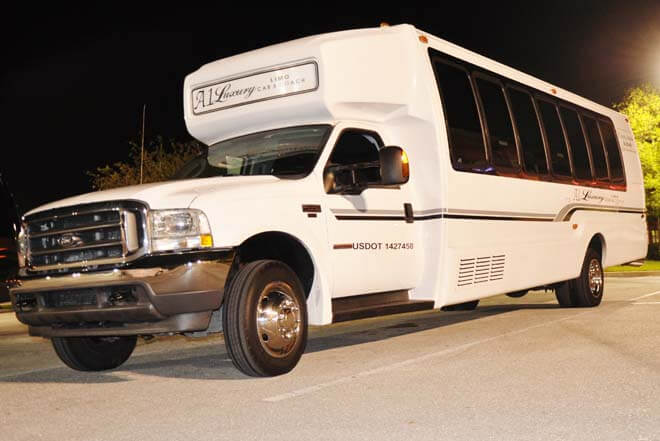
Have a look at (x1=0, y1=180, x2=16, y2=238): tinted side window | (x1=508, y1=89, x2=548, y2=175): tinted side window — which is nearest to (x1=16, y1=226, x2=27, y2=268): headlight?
(x1=0, y1=180, x2=16, y2=238): tinted side window

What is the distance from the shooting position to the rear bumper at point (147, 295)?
19.4 feet

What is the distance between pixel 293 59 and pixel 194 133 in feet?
5.41

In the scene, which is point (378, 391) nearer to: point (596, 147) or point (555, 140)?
point (555, 140)

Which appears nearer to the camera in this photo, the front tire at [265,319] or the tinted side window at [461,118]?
the front tire at [265,319]

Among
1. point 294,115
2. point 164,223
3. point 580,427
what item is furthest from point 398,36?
point 580,427

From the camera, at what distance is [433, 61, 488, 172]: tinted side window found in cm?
845

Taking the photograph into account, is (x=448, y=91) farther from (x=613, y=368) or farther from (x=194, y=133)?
(x=613, y=368)

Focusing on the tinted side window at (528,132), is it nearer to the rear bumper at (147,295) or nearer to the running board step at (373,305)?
the running board step at (373,305)

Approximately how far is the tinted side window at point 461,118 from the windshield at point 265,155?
158cm

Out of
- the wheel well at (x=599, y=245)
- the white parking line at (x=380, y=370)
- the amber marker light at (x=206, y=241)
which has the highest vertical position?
the amber marker light at (x=206, y=241)

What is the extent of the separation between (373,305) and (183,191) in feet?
7.27

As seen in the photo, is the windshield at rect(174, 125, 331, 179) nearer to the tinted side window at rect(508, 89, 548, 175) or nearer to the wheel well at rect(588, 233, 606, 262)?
the tinted side window at rect(508, 89, 548, 175)

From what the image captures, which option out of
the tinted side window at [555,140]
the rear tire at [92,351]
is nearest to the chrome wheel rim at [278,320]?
the rear tire at [92,351]

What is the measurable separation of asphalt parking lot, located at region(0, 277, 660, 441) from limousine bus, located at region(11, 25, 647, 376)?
0.48 m
